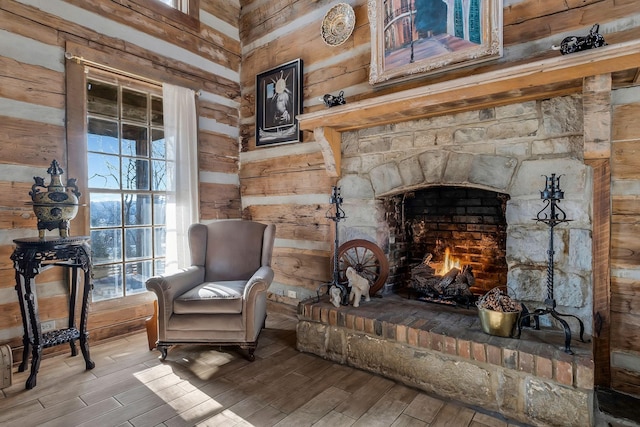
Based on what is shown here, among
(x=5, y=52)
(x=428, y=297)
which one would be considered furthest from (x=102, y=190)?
(x=428, y=297)

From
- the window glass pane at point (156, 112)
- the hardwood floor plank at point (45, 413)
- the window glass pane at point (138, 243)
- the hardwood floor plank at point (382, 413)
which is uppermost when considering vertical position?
the window glass pane at point (156, 112)

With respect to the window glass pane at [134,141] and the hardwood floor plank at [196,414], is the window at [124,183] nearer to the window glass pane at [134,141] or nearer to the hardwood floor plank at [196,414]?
the window glass pane at [134,141]

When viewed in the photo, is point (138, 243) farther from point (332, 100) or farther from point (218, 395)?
point (332, 100)

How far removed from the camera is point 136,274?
3.28m

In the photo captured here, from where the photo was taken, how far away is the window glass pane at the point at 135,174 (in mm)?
3227

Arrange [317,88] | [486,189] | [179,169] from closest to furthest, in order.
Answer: [486,189] < [317,88] < [179,169]

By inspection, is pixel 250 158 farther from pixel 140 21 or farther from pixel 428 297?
pixel 428 297

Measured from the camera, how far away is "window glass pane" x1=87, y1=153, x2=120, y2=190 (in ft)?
9.86

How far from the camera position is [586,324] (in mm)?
1973

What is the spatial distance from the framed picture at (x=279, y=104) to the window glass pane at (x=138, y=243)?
1546mm

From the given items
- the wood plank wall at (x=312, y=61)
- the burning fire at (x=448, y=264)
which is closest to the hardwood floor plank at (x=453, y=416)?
the burning fire at (x=448, y=264)

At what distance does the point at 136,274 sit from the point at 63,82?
1805 millimetres

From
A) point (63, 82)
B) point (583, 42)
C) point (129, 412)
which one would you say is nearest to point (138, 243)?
point (63, 82)

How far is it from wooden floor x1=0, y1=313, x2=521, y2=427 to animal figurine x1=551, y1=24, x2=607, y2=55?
80.1 inches
